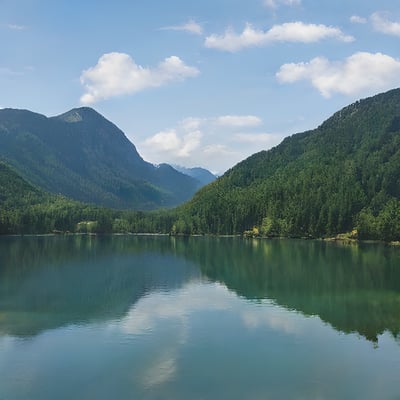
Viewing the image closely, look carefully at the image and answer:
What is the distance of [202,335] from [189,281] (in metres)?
41.5

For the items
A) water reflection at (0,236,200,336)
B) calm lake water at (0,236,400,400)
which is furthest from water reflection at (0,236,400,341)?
calm lake water at (0,236,400,400)

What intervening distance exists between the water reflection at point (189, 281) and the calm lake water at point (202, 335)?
279 millimetres

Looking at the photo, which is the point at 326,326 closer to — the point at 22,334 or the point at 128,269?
the point at 22,334

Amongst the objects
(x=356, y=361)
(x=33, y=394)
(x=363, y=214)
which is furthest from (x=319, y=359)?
(x=363, y=214)

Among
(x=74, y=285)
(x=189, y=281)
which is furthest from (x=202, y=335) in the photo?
(x=189, y=281)

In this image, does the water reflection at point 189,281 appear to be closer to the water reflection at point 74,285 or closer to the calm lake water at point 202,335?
the water reflection at point 74,285

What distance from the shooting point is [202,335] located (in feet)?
165

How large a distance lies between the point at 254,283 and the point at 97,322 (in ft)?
124

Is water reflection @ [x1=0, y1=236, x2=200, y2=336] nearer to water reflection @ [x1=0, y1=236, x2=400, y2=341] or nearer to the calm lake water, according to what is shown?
water reflection @ [x1=0, y1=236, x2=400, y2=341]

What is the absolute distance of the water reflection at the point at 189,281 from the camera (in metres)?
58.6

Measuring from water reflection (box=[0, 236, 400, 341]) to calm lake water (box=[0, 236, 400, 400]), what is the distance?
28 cm

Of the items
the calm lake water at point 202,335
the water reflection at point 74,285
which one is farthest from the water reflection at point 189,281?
the calm lake water at point 202,335

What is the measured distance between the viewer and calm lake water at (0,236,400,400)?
35.4m

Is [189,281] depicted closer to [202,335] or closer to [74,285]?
[74,285]
